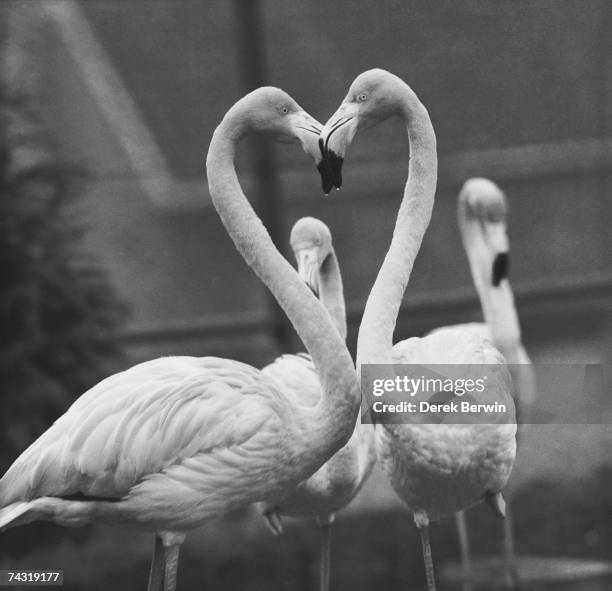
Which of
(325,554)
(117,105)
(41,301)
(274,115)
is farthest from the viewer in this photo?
(117,105)

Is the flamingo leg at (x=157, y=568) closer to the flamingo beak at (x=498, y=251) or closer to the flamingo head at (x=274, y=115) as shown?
the flamingo head at (x=274, y=115)

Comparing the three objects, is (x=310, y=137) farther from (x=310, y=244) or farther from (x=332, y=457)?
(x=332, y=457)

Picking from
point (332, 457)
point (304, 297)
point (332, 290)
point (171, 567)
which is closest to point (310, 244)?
point (332, 290)

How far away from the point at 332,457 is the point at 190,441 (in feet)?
2.46

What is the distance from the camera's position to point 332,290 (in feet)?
13.3

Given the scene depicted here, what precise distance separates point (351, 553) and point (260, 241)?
9.06 feet

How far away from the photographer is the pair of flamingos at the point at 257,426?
9.55ft

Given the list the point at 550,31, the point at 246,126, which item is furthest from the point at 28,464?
the point at 550,31

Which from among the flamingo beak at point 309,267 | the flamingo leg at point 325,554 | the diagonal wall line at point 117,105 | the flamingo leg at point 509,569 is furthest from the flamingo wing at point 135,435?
the diagonal wall line at point 117,105

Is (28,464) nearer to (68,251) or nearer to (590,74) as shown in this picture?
(68,251)

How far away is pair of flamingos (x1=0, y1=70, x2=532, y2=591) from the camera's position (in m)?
2.91

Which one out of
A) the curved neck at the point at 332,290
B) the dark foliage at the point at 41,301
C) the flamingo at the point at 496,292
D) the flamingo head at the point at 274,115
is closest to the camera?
the flamingo head at the point at 274,115

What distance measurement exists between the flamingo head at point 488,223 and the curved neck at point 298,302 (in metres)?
1.86

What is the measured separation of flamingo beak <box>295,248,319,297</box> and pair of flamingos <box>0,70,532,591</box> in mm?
613
